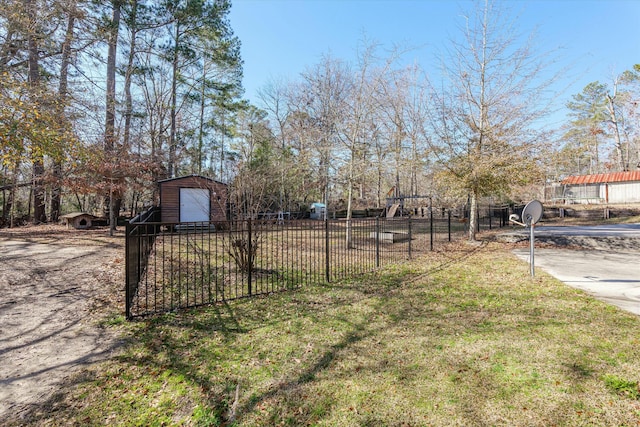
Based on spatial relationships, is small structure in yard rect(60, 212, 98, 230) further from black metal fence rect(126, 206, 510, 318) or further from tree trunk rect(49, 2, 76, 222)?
black metal fence rect(126, 206, 510, 318)

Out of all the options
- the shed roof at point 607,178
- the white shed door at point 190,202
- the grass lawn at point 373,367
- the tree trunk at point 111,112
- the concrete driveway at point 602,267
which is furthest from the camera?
the shed roof at point 607,178

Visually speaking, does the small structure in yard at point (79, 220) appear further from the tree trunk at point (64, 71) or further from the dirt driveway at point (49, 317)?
the dirt driveway at point (49, 317)

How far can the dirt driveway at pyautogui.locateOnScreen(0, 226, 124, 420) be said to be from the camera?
95.2 inches

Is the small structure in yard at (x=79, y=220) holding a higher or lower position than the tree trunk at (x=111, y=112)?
lower

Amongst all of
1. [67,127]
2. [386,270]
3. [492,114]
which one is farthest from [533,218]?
[67,127]

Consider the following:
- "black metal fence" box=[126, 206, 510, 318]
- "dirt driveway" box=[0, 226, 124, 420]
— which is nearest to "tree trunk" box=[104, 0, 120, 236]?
"dirt driveway" box=[0, 226, 124, 420]

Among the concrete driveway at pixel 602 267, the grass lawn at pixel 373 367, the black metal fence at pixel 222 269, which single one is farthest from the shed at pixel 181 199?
the concrete driveway at pixel 602 267

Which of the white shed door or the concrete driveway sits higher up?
the white shed door

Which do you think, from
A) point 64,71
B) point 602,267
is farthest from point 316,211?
point 602,267

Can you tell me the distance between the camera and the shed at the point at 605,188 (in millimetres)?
22734

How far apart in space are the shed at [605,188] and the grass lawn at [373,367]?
27.8 meters

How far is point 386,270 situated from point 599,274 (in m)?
4.04

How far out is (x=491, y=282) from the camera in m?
5.27

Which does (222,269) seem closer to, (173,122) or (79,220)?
(79,220)
